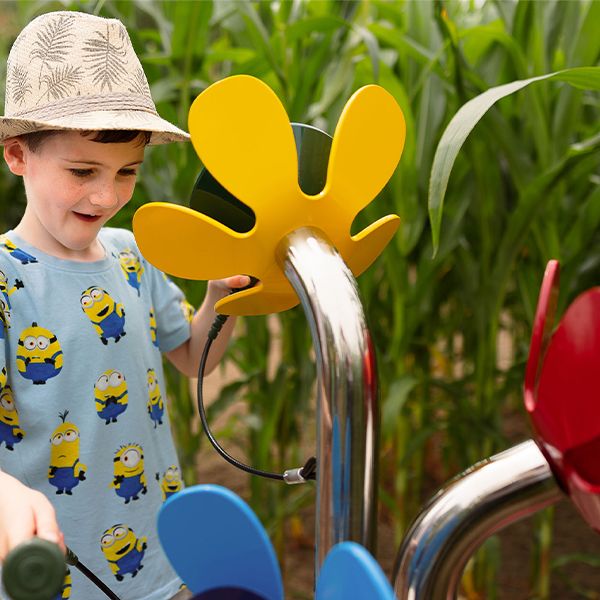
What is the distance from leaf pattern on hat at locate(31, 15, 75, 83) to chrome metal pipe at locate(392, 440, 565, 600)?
354mm

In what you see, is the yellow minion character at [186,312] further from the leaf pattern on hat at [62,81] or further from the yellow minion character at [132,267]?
the leaf pattern on hat at [62,81]

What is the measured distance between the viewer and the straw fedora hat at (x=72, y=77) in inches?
18.4

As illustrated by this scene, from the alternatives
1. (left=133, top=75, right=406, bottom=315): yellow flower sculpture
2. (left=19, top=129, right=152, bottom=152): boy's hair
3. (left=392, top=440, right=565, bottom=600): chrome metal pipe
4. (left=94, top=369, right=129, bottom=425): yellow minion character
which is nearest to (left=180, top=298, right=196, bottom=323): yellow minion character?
(left=94, top=369, right=129, bottom=425): yellow minion character

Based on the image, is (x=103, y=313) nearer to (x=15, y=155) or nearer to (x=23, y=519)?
(x=15, y=155)

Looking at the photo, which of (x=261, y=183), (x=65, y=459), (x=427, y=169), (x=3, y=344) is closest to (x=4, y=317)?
(x=3, y=344)

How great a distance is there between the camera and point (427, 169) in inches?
41.3

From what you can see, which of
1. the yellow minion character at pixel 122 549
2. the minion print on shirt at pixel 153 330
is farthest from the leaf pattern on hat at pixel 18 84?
the yellow minion character at pixel 122 549

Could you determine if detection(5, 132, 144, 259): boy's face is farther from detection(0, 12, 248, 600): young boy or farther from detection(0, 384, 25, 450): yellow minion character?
detection(0, 384, 25, 450): yellow minion character

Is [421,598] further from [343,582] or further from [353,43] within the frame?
[353,43]

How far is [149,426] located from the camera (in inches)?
24.6

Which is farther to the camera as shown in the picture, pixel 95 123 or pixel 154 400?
pixel 154 400

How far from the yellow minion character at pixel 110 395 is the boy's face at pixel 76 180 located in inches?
4.5

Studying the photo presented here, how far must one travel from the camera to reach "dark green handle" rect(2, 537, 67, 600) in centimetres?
23

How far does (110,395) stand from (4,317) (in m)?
0.11
